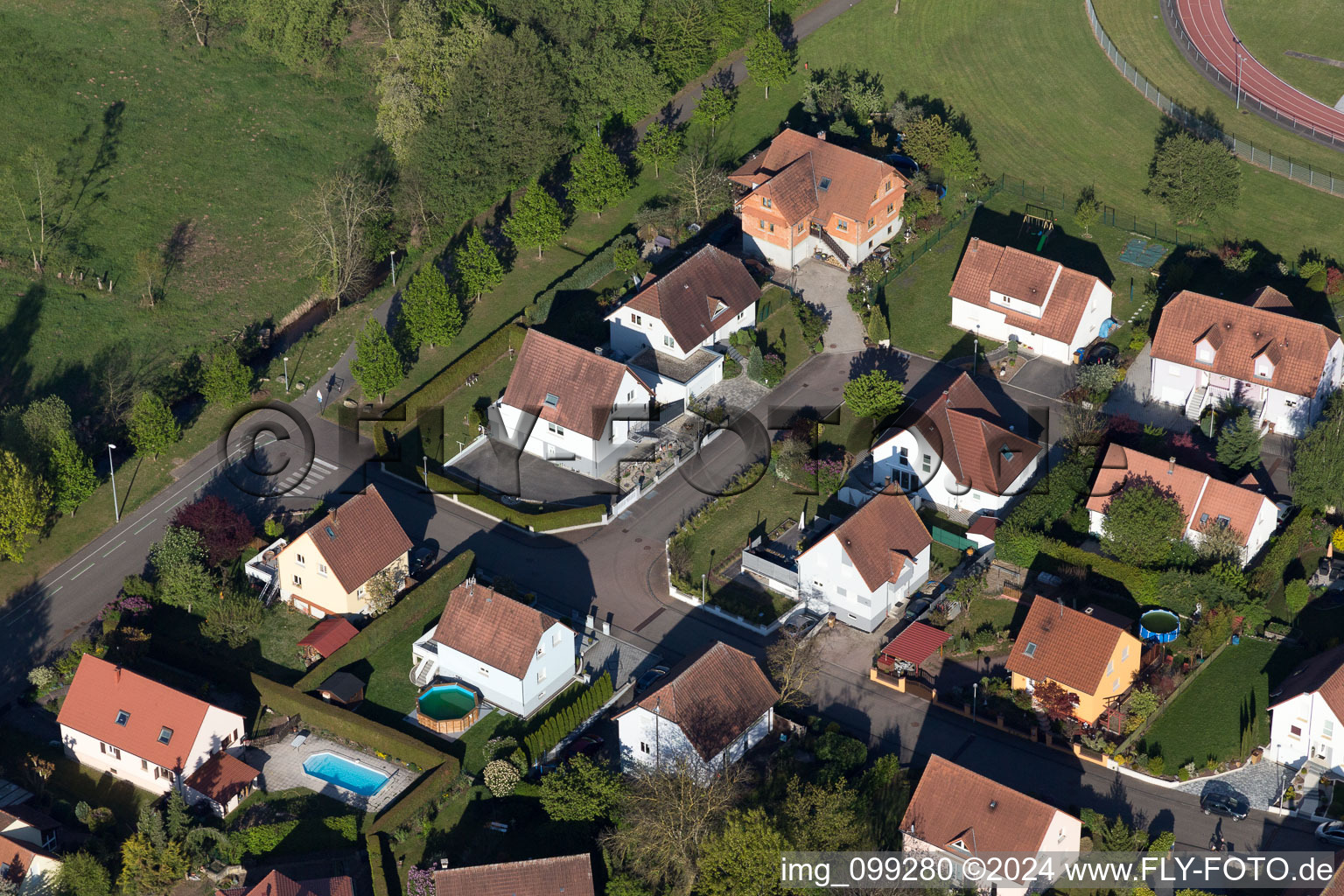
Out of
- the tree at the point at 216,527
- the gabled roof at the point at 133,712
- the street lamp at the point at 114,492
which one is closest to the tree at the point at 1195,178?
the tree at the point at 216,527

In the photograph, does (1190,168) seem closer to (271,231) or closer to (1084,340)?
(1084,340)

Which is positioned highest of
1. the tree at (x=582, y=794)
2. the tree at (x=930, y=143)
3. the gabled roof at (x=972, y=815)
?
the tree at (x=930, y=143)

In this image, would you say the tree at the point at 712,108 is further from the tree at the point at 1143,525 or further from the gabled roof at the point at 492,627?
the gabled roof at the point at 492,627

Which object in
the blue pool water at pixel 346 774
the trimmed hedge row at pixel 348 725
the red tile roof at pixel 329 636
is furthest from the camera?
the red tile roof at pixel 329 636

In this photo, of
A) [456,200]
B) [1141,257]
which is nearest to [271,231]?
[456,200]

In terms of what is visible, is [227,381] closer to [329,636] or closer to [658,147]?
[329,636]

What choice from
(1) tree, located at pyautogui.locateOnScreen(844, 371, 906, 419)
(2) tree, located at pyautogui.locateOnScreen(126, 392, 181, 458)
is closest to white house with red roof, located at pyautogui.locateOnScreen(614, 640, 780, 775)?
(1) tree, located at pyautogui.locateOnScreen(844, 371, 906, 419)

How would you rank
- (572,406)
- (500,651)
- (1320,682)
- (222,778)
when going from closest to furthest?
(1320,682)
(222,778)
(500,651)
(572,406)

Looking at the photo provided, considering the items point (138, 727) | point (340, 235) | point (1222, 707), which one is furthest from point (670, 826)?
point (340, 235)
